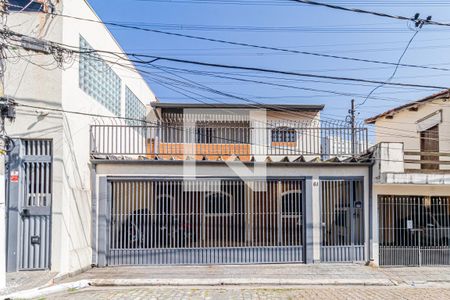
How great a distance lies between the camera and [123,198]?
10055 millimetres

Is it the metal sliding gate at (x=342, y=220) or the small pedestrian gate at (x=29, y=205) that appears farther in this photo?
the metal sliding gate at (x=342, y=220)

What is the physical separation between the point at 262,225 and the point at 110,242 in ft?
13.8

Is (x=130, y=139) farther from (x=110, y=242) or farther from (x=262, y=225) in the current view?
(x=262, y=225)

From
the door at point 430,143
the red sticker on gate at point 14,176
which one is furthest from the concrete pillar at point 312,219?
the red sticker on gate at point 14,176

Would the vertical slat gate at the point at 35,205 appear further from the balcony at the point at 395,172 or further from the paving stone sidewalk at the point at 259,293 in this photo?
the balcony at the point at 395,172

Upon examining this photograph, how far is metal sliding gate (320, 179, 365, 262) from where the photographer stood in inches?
401

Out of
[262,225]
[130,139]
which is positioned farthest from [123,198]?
[262,225]

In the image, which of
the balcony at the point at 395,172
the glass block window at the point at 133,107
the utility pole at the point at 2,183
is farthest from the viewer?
the glass block window at the point at 133,107

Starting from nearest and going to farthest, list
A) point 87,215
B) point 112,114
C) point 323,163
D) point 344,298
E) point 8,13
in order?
point 344,298
point 8,13
point 87,215
point 323,163
point 112,114

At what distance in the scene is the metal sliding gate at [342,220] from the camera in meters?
10.2

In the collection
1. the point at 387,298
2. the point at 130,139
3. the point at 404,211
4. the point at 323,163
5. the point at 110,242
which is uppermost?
the point at 130,139

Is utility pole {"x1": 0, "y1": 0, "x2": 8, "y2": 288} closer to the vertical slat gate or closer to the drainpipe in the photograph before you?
the vertical slat gate

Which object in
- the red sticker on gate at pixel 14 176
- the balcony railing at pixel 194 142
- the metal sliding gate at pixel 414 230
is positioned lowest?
the metal sliding gate at pixel 414 230

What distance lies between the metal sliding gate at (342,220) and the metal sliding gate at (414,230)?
2.10ft
